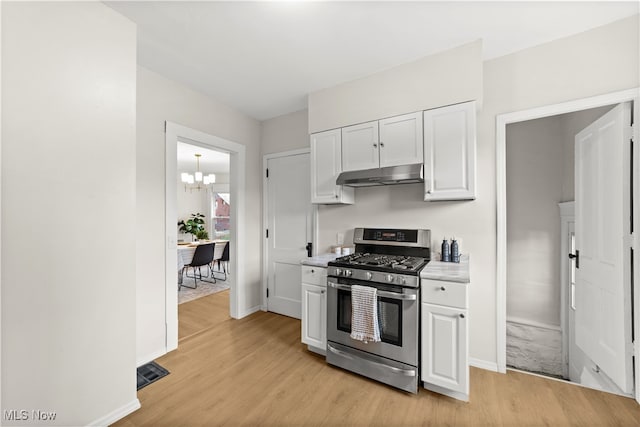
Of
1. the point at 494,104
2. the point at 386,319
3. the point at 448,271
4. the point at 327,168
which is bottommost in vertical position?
the point at 386,319

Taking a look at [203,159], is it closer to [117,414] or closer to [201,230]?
[201,230]

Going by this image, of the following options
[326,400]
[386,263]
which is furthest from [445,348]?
[326,400]

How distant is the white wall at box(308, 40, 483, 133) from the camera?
205cm

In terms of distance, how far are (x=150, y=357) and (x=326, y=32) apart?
3132 mm

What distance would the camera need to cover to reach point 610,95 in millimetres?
1836

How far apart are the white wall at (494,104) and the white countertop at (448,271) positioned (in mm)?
250

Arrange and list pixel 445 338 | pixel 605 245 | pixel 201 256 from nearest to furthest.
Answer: pixel 445 338 < pixel 605 245 < pixel 201 256

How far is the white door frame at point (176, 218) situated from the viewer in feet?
8.27

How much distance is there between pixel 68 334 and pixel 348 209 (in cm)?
238

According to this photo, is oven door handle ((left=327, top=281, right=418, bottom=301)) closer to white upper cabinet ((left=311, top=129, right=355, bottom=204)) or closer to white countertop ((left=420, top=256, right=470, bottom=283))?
white countertop ((left=420, top=256, right=470, bottom=283))

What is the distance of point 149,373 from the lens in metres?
2.16

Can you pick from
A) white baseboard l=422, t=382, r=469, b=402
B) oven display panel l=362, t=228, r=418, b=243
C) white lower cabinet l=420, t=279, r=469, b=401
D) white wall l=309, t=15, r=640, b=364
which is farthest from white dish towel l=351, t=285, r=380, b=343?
white wall l=309, t=15, r=640, b=364

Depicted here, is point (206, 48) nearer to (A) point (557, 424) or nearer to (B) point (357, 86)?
(B) point (357, 86)

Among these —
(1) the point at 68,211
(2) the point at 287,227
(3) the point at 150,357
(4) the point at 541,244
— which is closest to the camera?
(1) the point at 68,211
